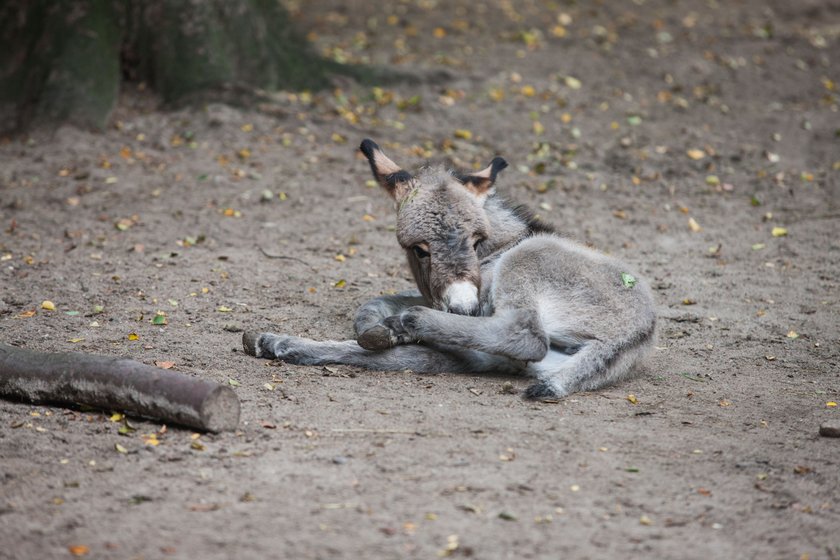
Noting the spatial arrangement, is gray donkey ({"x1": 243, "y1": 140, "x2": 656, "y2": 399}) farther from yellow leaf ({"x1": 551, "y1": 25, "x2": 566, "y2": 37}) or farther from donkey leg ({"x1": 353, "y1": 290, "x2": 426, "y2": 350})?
yellow leaf ({"x1": 551, "y1": 25, "x2": 566, "y2": 37})

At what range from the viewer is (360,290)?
7676 millimetres

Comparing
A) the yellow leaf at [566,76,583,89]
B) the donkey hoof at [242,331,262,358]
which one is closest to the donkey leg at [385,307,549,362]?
the donkey hoof at [242,331,262,358]

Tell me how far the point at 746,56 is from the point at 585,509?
1145cm

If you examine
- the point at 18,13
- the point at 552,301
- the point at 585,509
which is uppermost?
the point at 18,13

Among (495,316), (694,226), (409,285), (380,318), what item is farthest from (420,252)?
(694,226)

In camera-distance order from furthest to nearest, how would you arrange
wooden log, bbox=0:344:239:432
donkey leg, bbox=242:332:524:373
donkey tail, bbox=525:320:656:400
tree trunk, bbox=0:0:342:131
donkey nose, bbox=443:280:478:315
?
1. tree trunk, bbox=0:0:342:131
2. donkey leg, bbox=242:332:524:373
3. donkey nose, bbox=443:280:478:315
4. donkey tail, bbox=525:320:656:400
5. wooden log, bbox=0:344:239:432

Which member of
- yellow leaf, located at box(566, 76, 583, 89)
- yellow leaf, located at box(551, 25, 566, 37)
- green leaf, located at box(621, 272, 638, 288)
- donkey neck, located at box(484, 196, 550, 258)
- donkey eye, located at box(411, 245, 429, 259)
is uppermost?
yellow leaf, located at box(551, 25, 566, 37)

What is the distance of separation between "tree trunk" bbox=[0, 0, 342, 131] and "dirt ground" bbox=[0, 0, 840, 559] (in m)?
0.34

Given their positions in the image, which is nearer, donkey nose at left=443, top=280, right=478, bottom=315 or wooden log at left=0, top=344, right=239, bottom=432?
wooden log at left=0, top=344, right=239, bottom=432

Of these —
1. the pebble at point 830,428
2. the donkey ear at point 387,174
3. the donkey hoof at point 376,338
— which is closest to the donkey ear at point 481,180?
the donkey ear at point 387,174

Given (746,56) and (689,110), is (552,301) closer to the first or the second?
(689,110)

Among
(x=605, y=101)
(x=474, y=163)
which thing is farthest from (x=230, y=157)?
(x=605, y=101)

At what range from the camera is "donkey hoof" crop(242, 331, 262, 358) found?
5.94 metres

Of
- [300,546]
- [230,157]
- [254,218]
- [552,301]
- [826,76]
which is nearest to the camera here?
[300,546]
